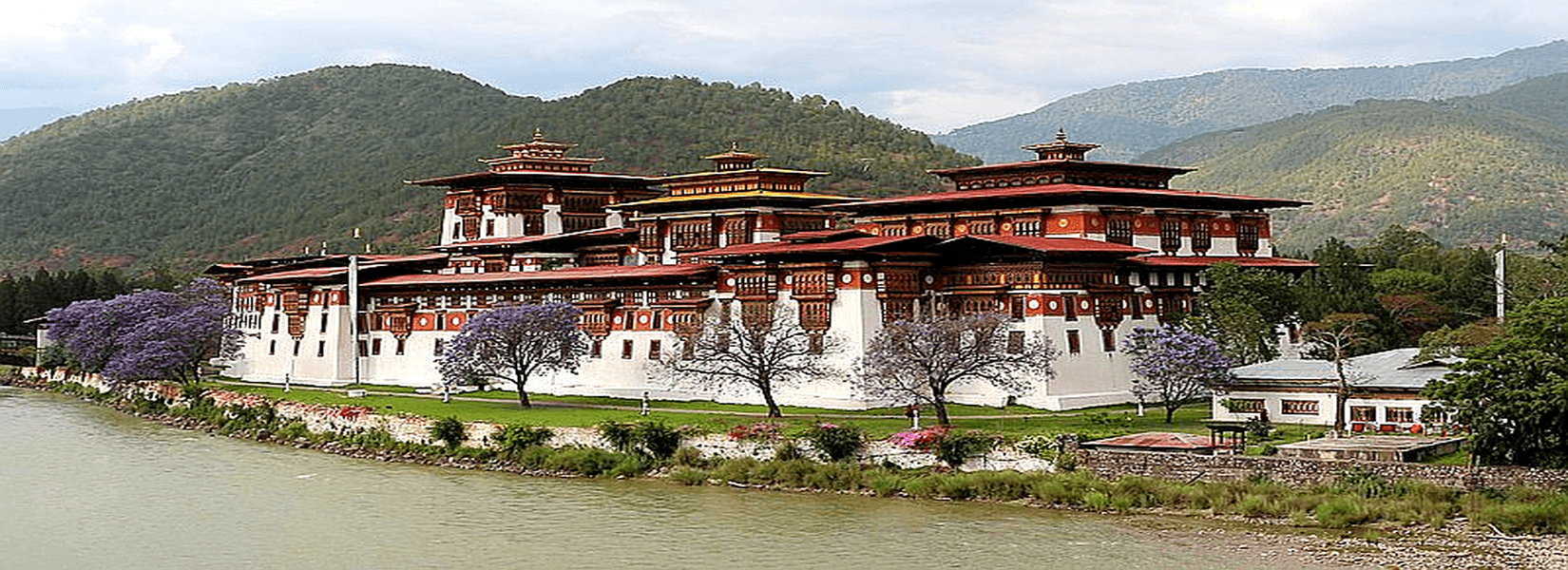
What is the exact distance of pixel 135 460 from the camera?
5372 centimetres

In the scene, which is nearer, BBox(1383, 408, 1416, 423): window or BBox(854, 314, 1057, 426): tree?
BBox(1383, 408, 1416, 423): window

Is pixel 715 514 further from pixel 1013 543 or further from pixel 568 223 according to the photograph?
pixel 568 223

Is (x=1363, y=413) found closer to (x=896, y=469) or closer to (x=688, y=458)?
(x=896, y=469)

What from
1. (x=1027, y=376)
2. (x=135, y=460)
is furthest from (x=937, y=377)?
(x=135, y=460)

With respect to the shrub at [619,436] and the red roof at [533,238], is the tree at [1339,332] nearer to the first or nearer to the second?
the shrub at [619,436]

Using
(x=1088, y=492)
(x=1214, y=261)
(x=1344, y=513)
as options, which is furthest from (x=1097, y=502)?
(x=1214, y=261)

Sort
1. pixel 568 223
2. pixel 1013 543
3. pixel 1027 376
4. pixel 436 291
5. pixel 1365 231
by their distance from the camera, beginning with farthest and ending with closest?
pixel 1365 231, pixel 568 223, pixel 436 291, pixel 1027 376, pixel 1013 543

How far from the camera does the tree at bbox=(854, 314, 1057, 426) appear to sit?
48.0m

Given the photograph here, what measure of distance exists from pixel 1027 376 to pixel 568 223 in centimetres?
3066

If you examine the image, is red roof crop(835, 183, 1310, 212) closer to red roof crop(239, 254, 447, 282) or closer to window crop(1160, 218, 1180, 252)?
window crop(1160, 218, 1180, 252)

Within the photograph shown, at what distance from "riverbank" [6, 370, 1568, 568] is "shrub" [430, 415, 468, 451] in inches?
12.2

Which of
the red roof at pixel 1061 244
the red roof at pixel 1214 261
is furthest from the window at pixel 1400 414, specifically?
the red roof at pixel 1214 261

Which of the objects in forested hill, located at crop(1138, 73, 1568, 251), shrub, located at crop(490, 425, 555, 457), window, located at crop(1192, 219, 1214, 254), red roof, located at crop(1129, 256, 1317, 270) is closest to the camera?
shrub, located at crop(490, 425, 555, 457)

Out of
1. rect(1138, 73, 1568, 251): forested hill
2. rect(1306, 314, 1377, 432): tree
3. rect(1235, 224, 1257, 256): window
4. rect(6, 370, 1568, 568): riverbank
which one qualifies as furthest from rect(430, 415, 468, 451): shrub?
rect(1138, 73, 1568, 251): forested hill
